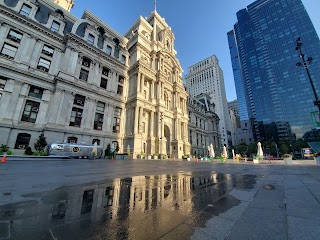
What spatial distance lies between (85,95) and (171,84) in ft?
78.6

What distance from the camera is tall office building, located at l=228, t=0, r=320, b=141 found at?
8669 centimetres

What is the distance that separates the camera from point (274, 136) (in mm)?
91250

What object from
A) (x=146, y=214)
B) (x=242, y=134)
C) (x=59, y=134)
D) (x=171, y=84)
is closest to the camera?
(x=146, y=214)

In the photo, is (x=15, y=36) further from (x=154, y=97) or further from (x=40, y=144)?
(x=154, y=97)

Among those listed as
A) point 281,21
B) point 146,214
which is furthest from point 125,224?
point 281,21

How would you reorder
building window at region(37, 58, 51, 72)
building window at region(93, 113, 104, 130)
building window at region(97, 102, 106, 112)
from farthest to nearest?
building window at region(97, 102, 106, 112) → building window at region(93, 113, 104, 130) → building window at region(37, 58, 51, 72)

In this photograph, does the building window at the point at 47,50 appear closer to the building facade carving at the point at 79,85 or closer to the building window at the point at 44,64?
the building facade carving at the point at 79,85

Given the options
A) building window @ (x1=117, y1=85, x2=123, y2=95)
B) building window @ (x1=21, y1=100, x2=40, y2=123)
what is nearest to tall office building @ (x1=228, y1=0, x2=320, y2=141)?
building window @ (x1=117, y1=85, x2=123, y2=95)

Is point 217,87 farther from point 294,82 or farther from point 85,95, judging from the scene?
point 85,95

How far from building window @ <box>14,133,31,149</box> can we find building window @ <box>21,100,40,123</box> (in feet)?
7.36

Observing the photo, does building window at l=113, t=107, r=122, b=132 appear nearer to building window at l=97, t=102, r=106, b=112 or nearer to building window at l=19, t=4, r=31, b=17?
building window at l=97, t=102, r=106, b=112

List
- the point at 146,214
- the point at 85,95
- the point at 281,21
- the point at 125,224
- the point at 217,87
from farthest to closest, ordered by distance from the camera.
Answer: the point at 281,21
the point at 217,87
the point at 85,95
the point at 146,214
the point at 125,224

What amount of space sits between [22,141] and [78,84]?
39.5 ft

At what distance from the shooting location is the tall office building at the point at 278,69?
8669cm
